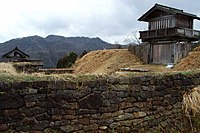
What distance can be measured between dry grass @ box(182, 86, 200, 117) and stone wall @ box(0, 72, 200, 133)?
0.16m

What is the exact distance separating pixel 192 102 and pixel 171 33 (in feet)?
50.0

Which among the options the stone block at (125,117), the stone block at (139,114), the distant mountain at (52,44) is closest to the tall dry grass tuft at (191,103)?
the stone block at (139,114)

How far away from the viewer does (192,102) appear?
22.4 ft

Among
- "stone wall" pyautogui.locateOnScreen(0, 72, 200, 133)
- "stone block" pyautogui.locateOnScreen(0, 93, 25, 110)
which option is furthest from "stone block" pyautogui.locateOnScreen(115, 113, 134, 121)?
"stone block" pyautogui.locateOnScreen(0, 93, 25, 110)

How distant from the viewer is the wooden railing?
2112cm

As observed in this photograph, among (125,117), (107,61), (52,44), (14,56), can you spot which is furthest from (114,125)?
(52,44)

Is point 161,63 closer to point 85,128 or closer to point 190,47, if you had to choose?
point 190,47

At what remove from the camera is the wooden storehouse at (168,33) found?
21344mm

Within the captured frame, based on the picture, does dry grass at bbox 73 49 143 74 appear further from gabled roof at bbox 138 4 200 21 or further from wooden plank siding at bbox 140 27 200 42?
gabled roof at bbox 138 4 200 21

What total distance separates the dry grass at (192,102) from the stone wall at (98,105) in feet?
0.53

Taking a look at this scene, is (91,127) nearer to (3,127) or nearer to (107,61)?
(3,127)

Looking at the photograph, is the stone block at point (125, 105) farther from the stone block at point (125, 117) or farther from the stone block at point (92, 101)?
the stone block at point (92, 101)

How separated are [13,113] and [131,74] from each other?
9.05 ft

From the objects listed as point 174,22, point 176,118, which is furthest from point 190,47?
point 176,118
